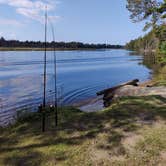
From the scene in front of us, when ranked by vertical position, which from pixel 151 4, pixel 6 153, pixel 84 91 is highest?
pixel 151 4

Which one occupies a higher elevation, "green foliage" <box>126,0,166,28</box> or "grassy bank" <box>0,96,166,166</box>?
"green foliage" <box>126,0,166,28</box>

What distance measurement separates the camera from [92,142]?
16.6 feet

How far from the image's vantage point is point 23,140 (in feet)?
17.5

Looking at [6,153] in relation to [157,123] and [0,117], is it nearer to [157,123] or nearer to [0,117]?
[157,123]

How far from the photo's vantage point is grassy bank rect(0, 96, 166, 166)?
4422 millimetres

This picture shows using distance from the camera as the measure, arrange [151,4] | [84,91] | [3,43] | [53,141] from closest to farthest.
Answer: [53,141], [151,4], [84,91], [3,43]

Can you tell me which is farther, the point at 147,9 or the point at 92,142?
the point at 147,9

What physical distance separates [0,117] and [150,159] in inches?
374

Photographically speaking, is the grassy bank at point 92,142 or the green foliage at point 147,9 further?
the green foliage at point 147,9

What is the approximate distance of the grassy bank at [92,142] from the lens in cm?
442

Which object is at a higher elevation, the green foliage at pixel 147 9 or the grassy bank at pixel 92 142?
the green foliage at pixel 147 9

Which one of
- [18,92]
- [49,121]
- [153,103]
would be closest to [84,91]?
[18,92]

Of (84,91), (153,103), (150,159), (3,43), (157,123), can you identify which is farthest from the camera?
(3,43)

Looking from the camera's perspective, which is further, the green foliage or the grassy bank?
the green foliage
